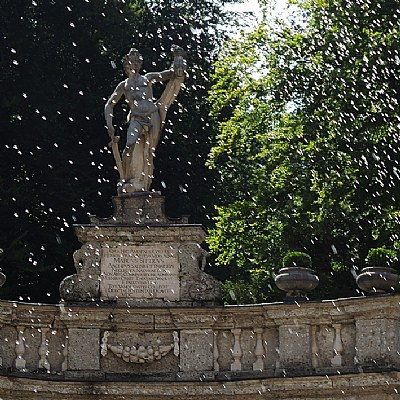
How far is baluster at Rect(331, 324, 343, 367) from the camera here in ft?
63.8

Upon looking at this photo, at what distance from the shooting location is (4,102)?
94.7ft

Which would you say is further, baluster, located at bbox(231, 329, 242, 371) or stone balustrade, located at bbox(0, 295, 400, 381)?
baluster, located at bbox(231, 329, 242, 371)

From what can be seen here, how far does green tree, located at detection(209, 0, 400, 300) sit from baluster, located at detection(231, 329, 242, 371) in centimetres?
641

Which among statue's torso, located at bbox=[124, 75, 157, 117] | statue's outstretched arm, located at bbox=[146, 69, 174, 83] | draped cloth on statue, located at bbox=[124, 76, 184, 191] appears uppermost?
statue's outstretched arm, located at bbox=[146, 69, 174, 83]

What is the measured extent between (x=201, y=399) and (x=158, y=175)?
10982 millimetres

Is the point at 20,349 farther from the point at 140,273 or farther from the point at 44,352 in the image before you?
the point at 140,273

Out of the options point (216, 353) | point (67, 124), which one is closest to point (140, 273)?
point (216, 353)

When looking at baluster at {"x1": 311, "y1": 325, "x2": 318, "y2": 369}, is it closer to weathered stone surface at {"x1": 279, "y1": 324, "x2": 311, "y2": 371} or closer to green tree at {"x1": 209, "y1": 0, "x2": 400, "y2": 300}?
weathered stone surface at {"x1": 279, "y1": 324, "x2": 311, "y2": 371}

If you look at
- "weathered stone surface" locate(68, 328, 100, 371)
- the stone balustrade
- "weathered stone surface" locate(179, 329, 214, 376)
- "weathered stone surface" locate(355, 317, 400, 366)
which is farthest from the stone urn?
"weathered stone surface" locate(68, 328, 100, 371)

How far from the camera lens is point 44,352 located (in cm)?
2005

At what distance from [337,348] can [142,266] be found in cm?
320

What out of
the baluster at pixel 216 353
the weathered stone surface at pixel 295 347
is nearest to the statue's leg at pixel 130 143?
the baluster at pixel 216 353

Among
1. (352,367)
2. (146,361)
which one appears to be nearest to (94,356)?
(146,361)

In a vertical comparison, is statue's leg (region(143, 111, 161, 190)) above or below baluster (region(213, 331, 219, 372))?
above
